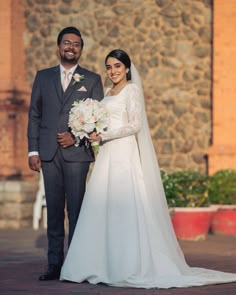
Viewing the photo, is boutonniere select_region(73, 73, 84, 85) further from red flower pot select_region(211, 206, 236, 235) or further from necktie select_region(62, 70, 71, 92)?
red flower pot select_region(211, 206, 236, 235)

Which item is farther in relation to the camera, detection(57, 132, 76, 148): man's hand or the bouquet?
detection(57, 132, 76, 148): man's hand

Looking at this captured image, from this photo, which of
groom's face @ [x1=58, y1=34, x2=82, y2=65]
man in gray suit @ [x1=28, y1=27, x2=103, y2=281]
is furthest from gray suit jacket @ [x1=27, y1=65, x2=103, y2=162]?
groom's face @ [x1=58, y1=34, x2=82, y2=65]

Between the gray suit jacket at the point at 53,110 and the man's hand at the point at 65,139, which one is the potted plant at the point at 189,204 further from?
the man's hand at the point at 65,139

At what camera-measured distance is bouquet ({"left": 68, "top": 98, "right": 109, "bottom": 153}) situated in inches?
250

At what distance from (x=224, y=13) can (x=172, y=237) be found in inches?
256

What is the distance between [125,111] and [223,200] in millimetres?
5096

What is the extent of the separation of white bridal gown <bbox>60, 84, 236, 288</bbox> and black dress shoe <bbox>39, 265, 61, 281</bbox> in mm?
171

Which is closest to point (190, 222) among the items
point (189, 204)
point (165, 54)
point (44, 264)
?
point (189, 204)

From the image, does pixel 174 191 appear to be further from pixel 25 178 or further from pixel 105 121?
pixel 105 121

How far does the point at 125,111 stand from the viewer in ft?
21.7

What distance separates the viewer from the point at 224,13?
12.4 metres

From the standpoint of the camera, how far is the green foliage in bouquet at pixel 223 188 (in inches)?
447

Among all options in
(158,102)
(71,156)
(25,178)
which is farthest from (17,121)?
(71,156)

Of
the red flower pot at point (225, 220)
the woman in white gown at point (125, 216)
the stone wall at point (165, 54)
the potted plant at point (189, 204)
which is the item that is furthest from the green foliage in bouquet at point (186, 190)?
the woman in white gown at point (125, 216)
